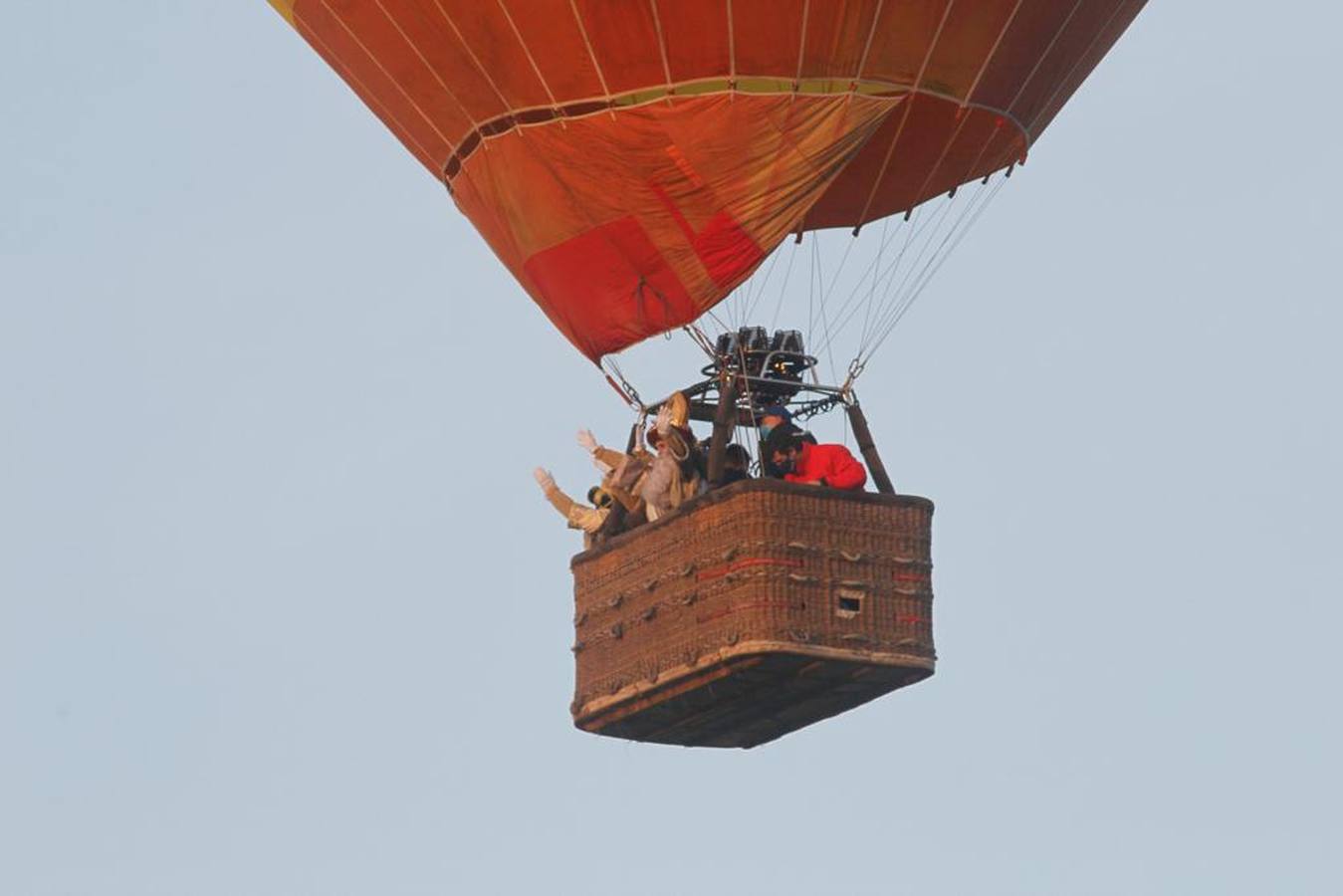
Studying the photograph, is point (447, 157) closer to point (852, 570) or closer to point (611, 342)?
point (611, 342)

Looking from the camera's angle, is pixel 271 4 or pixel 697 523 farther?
pixel 271 4

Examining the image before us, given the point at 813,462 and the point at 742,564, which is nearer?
the point at 742,564

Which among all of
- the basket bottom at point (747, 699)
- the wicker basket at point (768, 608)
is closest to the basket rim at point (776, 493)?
the wicker basket at point (768, 608)

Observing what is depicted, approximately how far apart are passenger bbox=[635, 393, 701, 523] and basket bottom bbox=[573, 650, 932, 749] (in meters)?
1.26

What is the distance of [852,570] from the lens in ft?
110

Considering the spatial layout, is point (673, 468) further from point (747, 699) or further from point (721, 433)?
point (747, 699)

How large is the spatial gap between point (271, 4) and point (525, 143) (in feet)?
8.57

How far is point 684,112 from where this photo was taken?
3394 cm

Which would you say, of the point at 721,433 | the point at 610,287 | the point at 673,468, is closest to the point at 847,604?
the point at 721,433

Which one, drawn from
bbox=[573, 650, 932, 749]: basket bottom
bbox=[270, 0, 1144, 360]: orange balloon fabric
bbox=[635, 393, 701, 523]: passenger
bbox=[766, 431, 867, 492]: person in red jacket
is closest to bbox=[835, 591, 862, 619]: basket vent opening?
bbox=[573, 650, 932, 749]: basket bottom

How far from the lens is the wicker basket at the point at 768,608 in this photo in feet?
109

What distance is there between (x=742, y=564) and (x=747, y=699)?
1.06m

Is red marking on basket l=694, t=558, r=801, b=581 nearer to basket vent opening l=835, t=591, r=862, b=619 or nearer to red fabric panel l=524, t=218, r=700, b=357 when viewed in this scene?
basket vent opening l=835, t=591, r=862, b=619

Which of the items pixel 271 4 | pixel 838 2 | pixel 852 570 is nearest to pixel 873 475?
pixel 852 570
